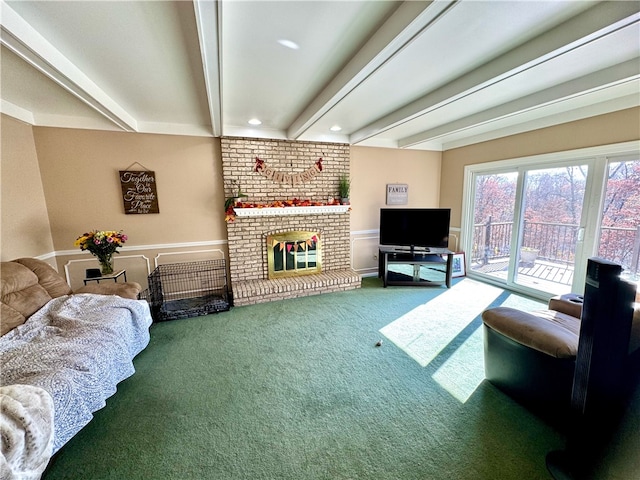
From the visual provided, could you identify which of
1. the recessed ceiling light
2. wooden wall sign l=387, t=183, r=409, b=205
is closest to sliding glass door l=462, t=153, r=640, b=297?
wooden wall sign l=387, t=183, r=409, b=205

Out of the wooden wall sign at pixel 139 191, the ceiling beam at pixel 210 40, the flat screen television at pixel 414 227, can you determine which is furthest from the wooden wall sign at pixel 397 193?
the wooden wall sign at pixel 139 191

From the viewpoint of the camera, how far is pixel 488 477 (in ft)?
4.49

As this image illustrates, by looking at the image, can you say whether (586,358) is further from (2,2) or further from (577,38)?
(2,2)

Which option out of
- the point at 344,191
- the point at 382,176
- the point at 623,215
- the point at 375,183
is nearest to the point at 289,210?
the point at 344,191

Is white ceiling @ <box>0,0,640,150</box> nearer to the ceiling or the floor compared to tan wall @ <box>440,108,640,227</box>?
nearer to the ceiling

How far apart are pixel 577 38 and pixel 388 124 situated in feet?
6.01

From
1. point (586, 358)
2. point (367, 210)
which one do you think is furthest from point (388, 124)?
point (586, 358)

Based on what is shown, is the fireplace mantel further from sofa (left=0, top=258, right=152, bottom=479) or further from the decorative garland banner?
sofa (left=0, top=258, right=152, bottom=479)

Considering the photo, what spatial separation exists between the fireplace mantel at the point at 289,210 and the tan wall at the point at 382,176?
0.47m

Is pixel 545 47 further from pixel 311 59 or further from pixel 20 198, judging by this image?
pixel 20 198

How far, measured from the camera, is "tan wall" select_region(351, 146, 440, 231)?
454cm

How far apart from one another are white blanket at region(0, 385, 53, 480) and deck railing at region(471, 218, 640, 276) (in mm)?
5054

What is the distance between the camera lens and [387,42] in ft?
5.03

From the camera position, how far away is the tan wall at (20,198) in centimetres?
256
